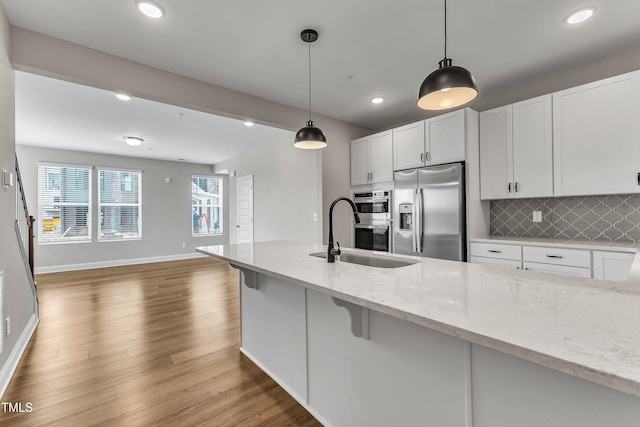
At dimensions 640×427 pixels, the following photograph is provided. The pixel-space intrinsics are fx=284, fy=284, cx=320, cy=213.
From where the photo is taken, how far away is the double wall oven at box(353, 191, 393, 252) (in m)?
3.95

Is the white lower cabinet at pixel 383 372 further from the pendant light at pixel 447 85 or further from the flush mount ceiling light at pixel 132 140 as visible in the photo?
the flush mount ceiling light at pixel 132 140

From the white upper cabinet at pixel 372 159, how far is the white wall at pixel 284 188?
632 millimetres

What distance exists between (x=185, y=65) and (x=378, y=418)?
10.5 feet

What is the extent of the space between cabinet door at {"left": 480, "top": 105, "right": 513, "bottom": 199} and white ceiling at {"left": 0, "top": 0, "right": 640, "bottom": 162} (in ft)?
1.33

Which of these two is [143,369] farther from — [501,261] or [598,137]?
[598,137]

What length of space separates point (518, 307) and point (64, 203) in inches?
323

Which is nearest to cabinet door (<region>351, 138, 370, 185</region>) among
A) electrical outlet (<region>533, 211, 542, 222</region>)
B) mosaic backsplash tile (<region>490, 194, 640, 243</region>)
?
mosaic backsplash tile (<region>490, 194, 640, 243</region>)

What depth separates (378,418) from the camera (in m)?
1.35

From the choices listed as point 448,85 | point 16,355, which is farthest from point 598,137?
point 16,355

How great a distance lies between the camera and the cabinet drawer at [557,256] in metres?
2.41

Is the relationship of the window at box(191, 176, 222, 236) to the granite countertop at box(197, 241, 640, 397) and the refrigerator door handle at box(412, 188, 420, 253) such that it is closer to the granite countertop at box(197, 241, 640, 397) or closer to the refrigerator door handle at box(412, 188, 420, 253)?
the refrigerator door handle at box(412, 188, 420, 253)

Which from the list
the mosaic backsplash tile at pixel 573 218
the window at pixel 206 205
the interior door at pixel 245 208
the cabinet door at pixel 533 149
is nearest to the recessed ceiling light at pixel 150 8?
the cabinet door at pixel 533 149

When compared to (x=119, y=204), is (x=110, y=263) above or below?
below

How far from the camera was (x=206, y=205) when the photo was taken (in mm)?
8242
